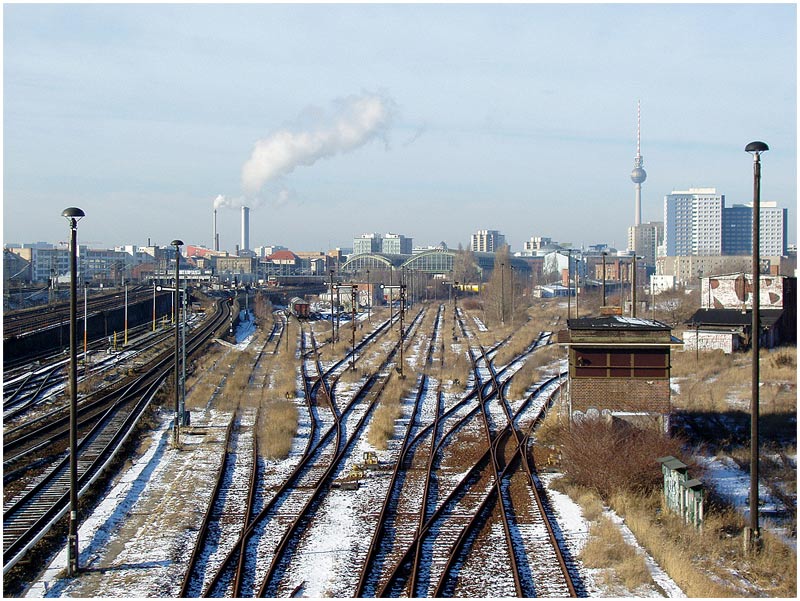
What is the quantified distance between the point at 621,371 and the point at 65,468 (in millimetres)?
10884

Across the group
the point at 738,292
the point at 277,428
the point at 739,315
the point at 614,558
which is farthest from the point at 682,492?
the point at 738,292

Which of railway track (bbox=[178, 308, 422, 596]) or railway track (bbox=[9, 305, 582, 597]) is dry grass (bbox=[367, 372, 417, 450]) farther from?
railway track (bbox=[178, 308, 422, 596])

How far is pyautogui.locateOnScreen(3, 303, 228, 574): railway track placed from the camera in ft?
37.3

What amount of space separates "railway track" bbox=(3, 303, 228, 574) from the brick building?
9395mm

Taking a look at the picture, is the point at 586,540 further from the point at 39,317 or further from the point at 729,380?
the point at 39,317

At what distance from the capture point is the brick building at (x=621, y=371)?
16.6 meters

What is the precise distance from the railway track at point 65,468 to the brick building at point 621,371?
30.8 feet

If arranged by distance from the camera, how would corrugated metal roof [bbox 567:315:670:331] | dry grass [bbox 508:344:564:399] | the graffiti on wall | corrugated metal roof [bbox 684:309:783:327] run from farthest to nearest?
the graffiti on wall
corrugated metal roof [bbox 684:309:783:327]
dry grass [bbox 508:344:564:399]
corrugated metal roof [bbox 567:315:670:331]

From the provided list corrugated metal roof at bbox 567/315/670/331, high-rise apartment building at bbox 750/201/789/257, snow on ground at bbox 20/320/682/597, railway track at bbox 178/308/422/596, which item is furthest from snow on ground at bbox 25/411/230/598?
high-rise apartment building at bbox 750/201/789/257

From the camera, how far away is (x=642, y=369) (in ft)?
54.9

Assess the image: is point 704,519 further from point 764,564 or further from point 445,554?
point 445,554

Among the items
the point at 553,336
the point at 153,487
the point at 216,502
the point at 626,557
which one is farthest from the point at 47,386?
the point at 553,336

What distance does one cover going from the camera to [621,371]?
1684 cm

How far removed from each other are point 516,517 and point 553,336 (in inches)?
1277
